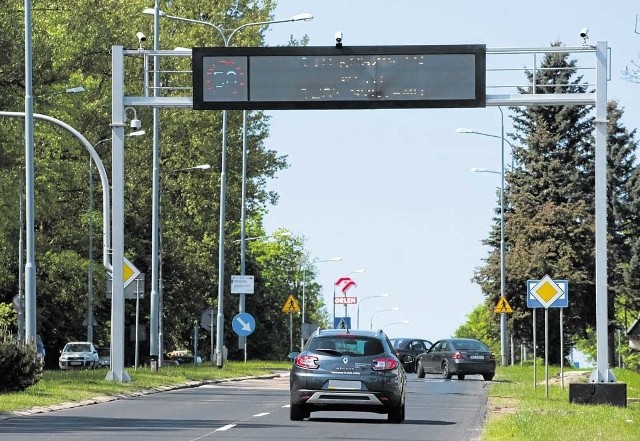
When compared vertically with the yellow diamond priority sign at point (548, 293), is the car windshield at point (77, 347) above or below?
below

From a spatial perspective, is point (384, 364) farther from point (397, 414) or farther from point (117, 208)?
point (117, 208)

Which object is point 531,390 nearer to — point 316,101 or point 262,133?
point 316,101

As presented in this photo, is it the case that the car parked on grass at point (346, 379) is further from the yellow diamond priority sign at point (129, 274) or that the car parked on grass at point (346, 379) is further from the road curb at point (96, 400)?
Answer: the yellow diamond priority sign at point (129, 274)

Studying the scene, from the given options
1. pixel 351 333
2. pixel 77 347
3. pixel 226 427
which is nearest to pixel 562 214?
pixel 77 347

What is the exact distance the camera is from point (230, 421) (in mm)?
26062

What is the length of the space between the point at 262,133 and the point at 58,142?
2145cm

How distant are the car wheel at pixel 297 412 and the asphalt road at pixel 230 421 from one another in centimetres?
15

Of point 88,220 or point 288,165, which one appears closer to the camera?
point 88,220

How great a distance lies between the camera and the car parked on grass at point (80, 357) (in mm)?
74188

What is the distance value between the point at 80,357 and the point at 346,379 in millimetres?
50001

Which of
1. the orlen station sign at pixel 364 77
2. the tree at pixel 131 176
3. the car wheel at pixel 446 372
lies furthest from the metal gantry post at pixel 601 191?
the tree at pixel 131 176

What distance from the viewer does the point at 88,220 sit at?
74125 millimetres

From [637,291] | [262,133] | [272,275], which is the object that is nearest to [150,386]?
[262,133]

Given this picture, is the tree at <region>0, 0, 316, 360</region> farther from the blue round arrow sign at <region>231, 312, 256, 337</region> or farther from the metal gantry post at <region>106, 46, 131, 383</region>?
the metal gantry post at <region>106, 46, 131, 383</region>
